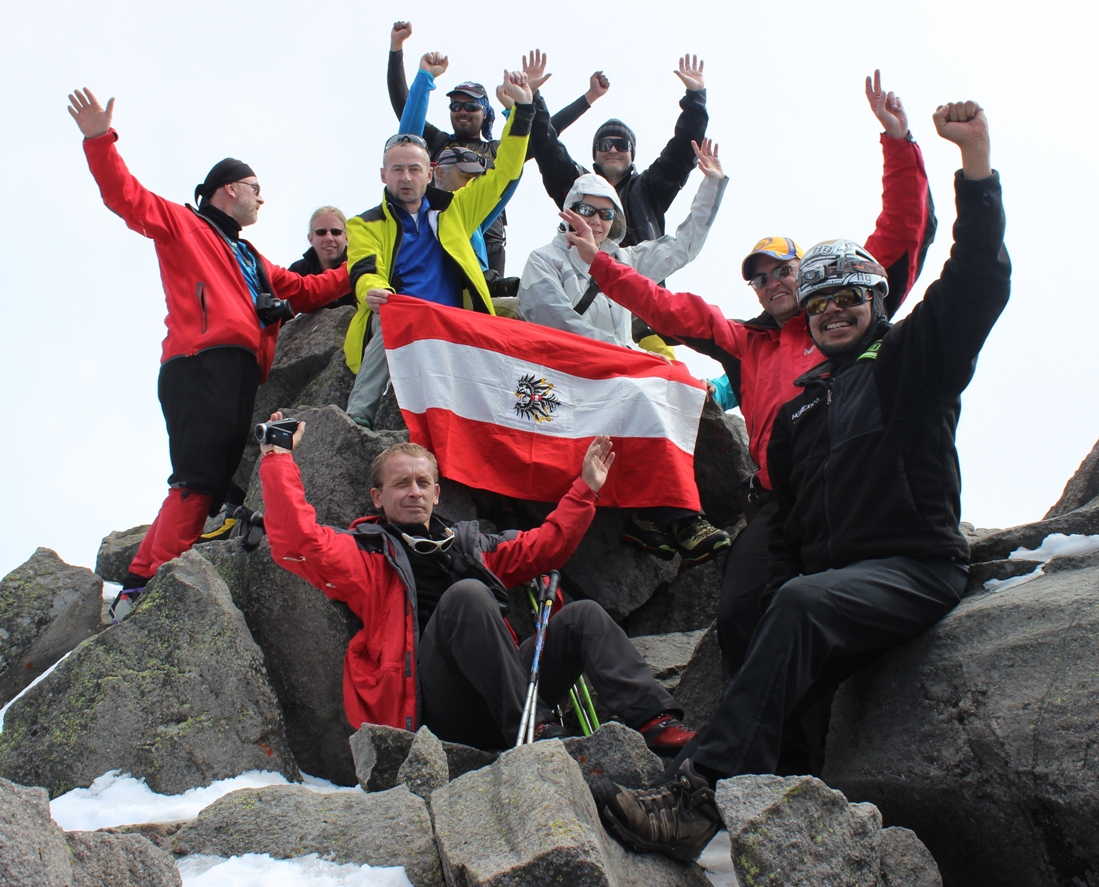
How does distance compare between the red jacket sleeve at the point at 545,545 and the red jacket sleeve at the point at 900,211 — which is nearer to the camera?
the red jacket sleeve at the point at 545,545

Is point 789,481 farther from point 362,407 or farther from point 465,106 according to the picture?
point 465,106

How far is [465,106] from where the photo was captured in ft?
37.4

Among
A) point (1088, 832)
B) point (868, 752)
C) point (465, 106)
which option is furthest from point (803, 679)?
point (465, 106)

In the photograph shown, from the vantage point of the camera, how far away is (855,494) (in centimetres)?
512

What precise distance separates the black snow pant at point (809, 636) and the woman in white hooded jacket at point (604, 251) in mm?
4680

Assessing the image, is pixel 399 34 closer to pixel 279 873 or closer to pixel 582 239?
pixel 582 239

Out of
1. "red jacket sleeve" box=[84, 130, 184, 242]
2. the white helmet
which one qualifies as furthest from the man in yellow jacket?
the white helmet

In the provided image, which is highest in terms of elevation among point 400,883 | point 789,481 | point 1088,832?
point 789,481

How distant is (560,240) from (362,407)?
2470 mm

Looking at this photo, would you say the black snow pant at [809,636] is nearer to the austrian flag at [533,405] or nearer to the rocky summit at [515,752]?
the rocky summit at [515,752]

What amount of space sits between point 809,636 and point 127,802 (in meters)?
3.94

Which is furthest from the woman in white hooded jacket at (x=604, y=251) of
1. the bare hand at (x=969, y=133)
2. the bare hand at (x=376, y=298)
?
the bare hand at (x=969, y=133)

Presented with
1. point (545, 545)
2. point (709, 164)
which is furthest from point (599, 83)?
point (545, 545)

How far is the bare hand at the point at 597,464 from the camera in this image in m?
6.93
